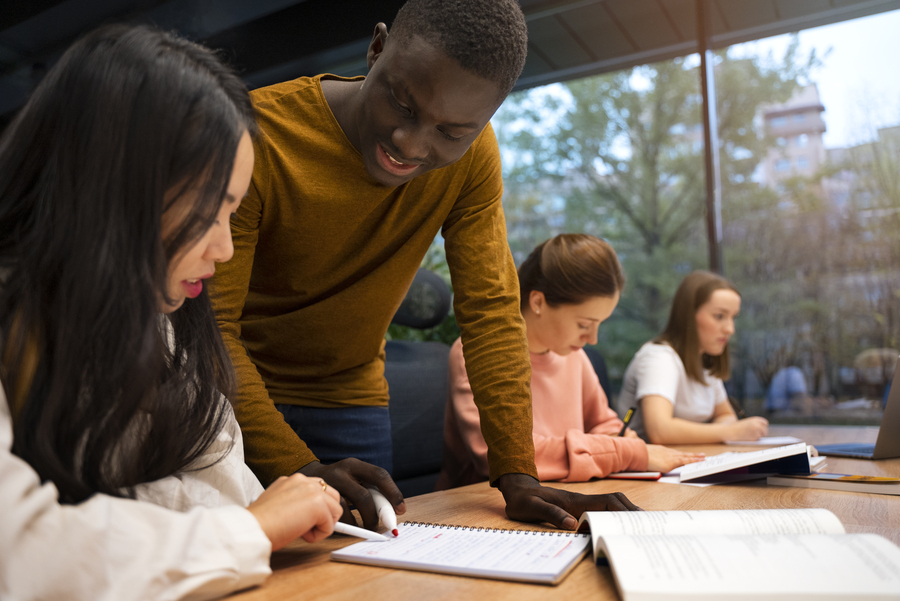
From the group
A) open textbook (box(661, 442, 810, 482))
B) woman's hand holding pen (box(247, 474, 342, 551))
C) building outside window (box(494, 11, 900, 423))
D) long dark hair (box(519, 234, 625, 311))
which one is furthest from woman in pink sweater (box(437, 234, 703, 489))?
building outside window (box(494, 11, 900, 423))

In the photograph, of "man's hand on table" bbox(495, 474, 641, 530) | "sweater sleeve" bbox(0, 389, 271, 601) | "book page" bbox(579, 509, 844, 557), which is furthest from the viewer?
"man's hand on table" bbox(495, 474, 641, 530)

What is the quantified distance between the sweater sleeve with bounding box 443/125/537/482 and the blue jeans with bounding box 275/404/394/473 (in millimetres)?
322

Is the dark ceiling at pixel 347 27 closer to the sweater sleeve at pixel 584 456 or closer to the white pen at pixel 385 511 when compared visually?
the sweater sleeve at pixel 584 456

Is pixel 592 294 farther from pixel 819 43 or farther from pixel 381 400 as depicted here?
pixel 819 43

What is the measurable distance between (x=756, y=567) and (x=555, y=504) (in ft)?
1.19

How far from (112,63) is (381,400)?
921 mm

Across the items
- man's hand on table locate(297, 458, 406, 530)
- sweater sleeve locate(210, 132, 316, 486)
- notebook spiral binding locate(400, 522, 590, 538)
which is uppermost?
sweater sleeve locate(210, 132, 316, 486)

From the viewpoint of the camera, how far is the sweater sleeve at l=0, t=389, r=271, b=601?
49cm

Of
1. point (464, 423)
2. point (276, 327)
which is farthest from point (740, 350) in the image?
point (276, 327)

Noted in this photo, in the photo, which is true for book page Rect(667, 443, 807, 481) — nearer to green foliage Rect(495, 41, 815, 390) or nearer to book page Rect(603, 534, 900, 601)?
book page Rect(603, 534, 900, 601)

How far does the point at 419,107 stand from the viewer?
0.90 m

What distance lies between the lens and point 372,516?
807mm

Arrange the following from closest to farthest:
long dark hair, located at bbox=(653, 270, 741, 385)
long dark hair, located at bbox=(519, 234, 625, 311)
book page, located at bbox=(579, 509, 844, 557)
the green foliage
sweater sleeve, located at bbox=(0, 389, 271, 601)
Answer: sweater sleeve, located at bbox=(0, 389, 271, 601) → book page, located at bbox=(579, 509, 844, 557) → long dark hair, located at bbox=(519, 234, 625, 311) → long dark hair, located at bbox=(653, 270, 741, 385) → the green foliage

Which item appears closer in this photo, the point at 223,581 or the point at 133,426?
the point at 223,581
